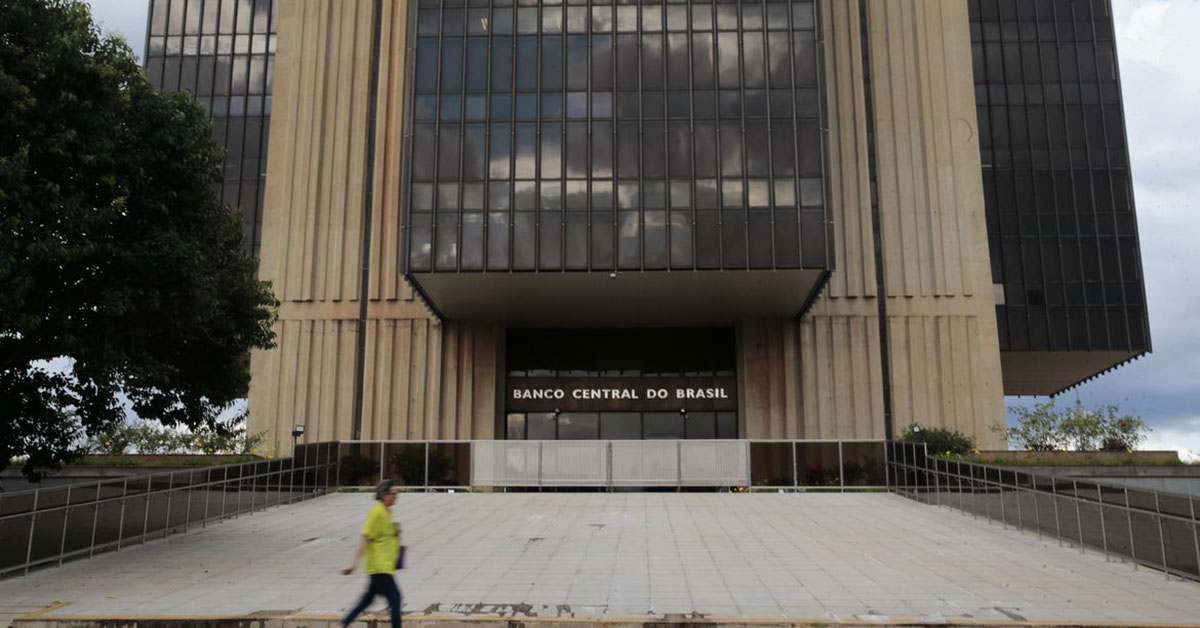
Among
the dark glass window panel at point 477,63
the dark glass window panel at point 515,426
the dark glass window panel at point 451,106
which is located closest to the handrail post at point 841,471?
the dark glass window panel at point 515,426

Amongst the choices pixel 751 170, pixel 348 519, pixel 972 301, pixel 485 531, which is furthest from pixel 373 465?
pixel 972 301

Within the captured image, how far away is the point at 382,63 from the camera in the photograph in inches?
1470

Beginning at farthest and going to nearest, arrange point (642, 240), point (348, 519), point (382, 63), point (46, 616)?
point (382, 63) < point (642, 240) < point (348, 519) < point (46, 616)

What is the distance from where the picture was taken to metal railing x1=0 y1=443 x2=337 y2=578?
12734 millimetres

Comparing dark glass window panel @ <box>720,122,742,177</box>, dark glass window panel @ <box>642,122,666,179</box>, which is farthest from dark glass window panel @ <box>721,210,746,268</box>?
dark glass window panel @ <box>642,122,666,179</box>

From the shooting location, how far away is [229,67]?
40.8 m

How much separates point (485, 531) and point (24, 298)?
911 cm

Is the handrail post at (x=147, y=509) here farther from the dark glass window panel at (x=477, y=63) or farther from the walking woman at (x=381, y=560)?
the dark glass window panel at (x=477, y=63)

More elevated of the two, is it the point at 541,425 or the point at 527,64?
the point at 527,64

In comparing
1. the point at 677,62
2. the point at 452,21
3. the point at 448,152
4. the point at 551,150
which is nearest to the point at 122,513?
the point at 448,152

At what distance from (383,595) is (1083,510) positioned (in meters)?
11.8

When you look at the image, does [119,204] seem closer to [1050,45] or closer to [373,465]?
[373,465]

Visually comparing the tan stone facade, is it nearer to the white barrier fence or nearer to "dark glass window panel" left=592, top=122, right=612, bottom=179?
the white barrier fence

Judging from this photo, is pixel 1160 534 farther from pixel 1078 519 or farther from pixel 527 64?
pixel 527 64
